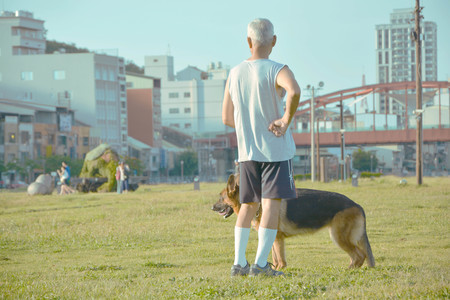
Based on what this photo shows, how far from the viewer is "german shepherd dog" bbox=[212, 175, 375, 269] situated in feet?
22.7

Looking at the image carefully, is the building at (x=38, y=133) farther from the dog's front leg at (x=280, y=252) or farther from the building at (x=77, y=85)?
the dog's front leg at (x=280, y=252)

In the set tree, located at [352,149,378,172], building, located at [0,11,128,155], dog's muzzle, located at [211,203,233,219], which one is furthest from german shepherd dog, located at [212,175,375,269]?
tree, located at [352,149,378,172]

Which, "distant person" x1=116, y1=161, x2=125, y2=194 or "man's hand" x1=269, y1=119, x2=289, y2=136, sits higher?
"man's hand" x1=269, y1=119, x2=289, y2=136

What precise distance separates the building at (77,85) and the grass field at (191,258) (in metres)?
85.4

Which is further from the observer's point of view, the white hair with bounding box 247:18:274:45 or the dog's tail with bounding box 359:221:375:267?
the dog's tail with bounding box 359:221:375:267

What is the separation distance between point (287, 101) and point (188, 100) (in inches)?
5473

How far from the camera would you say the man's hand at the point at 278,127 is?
236 inches

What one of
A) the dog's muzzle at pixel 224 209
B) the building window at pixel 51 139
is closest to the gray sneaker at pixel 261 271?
the dog's muzzle at pixel 224 209

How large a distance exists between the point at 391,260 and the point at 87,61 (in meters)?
98.4

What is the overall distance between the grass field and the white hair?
2.03 meters

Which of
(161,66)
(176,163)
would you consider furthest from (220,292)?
(161,66)

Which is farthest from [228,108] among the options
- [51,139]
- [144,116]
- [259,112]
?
[144,116]

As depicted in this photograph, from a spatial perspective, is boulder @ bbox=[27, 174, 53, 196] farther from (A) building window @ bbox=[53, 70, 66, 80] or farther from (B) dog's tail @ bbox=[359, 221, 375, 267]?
(A) building window @ bbox=[53, 70, 66, 80]

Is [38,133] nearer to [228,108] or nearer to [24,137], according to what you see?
[24,137]
